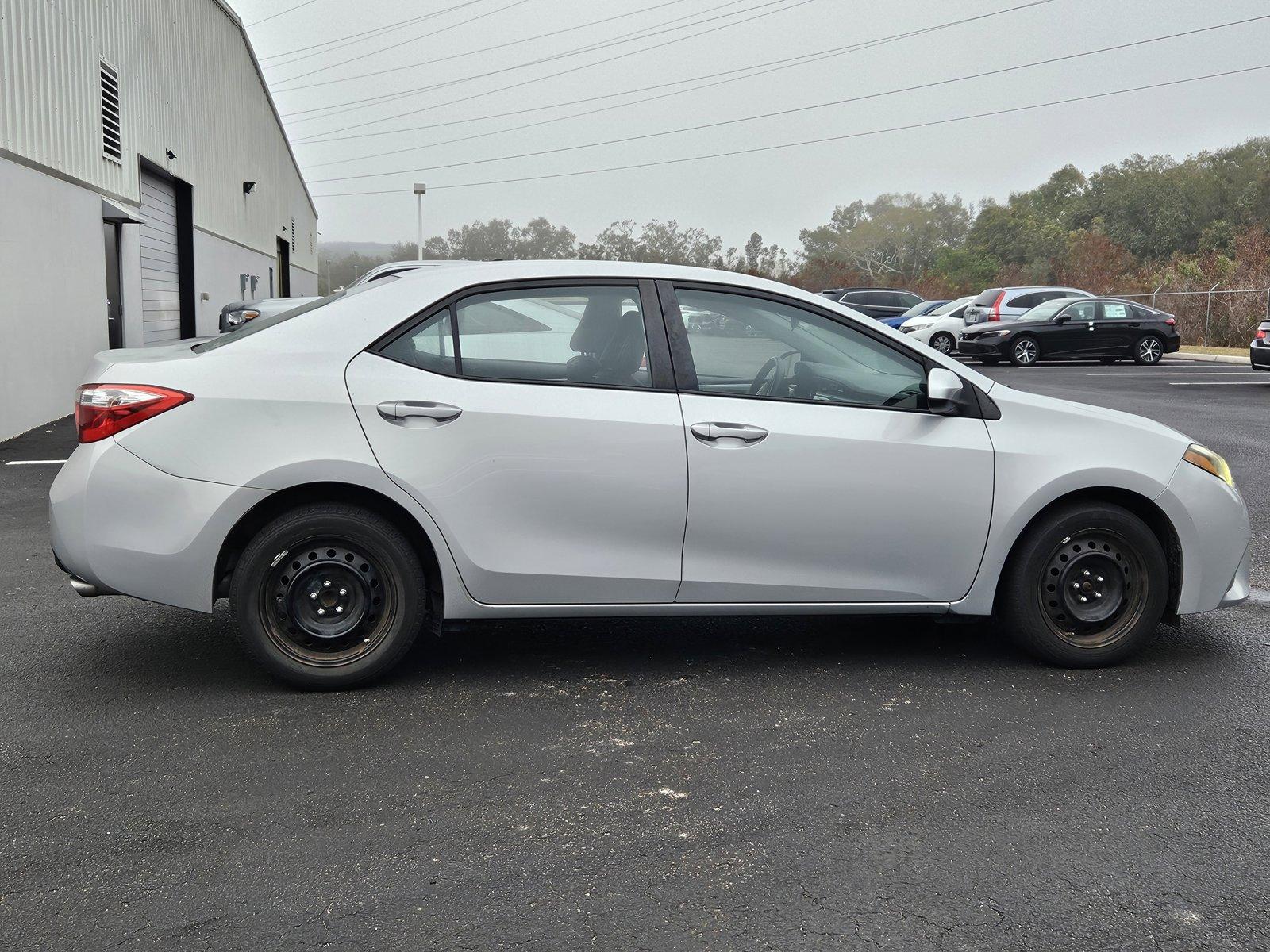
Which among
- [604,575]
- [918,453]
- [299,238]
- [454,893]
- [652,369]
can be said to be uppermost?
[299,238]

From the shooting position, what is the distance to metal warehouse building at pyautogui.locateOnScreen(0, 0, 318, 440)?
42.0ft

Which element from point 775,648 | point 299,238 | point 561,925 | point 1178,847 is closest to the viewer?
point 561,925

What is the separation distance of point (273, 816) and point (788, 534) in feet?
7.04

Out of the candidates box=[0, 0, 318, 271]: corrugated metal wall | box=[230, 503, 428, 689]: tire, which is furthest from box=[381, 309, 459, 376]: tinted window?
box=[0, 0, 318, 271]: corrugated metal wall

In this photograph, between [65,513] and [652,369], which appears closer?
[65,513]

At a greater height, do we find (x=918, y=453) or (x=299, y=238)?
(x=299, y=238)

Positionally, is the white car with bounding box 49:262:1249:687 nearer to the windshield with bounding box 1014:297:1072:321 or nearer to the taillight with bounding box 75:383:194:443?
the taillight with bounding box 75:383:194:443

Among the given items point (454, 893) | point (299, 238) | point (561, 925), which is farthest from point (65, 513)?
point (299, 238)

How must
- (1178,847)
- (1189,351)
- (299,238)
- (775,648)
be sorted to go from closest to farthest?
1. (1178,847)
2. (775,648)
3. (1189,351)
4. (299,238)

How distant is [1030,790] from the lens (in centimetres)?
361

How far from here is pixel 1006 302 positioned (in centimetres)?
2742

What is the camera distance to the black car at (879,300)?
34.1m

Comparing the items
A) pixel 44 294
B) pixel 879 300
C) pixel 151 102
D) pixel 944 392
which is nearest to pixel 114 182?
pixel 151 102

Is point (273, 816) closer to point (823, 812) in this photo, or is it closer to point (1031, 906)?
point (823, 812)
